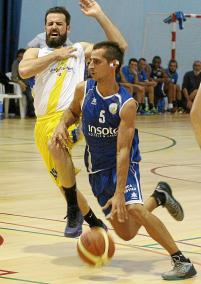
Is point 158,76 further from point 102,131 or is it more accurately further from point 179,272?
point 179,272

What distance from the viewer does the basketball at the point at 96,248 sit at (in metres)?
6.06

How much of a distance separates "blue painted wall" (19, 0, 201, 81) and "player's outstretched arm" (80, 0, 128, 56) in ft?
60.6

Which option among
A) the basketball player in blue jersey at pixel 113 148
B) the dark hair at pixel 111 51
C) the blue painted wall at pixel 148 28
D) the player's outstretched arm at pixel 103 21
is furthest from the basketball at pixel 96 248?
the blue painted wall at pixel 148 28

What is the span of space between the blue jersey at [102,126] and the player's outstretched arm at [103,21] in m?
0.67

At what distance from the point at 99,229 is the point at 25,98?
641 inches

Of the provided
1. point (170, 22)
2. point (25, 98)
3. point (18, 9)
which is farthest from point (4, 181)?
point (170, 22)

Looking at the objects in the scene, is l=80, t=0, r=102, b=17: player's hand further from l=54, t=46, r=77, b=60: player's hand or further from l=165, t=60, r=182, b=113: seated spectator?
l=165, t=60, r=182, b=113: seated spectator

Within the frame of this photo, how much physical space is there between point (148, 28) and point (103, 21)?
19.7 meters

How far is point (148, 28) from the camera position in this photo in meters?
26.4

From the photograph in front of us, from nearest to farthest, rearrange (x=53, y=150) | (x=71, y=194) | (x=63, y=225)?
(x=53, y=150)
(x=71, y=194)
(x=63, y=225)

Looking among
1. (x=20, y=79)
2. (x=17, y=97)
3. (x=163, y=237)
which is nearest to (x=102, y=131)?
(x=163, y=237)

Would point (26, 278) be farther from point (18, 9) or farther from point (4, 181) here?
point (18, 9)

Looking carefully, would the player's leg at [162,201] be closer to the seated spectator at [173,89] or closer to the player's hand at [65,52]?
the player's hand at [65,52]

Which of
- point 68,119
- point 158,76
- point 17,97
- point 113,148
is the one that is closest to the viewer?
point 113,148
